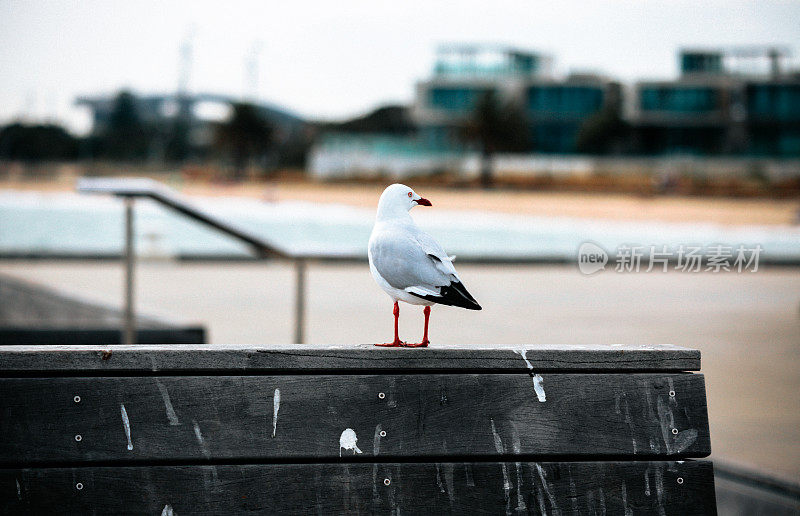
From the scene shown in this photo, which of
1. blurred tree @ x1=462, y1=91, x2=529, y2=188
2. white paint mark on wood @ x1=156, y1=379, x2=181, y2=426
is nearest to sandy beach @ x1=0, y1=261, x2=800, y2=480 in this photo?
white paint mark on wood @ x1=156, y1=379, x2=181, y2=426

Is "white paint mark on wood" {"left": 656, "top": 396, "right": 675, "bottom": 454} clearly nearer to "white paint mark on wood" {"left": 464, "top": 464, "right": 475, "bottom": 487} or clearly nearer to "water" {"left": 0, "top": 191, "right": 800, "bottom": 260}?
"white paint mark on wood" {"left": 464, "top": 464, "right": 475, "bottom": 487}

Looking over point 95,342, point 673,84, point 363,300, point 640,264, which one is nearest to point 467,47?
point 673,84

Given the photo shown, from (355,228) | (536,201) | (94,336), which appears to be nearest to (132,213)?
(94,336)

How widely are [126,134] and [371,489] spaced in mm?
Answer: 57978

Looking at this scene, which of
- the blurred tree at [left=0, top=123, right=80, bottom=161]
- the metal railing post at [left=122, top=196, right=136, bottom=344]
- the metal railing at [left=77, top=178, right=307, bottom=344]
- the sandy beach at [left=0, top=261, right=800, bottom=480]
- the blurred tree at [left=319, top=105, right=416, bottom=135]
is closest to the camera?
the metal railing at [left=77, top=178, right=307, bottom=344]

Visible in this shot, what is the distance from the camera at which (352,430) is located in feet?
5.56

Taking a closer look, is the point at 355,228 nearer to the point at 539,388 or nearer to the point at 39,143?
the point at 39,143

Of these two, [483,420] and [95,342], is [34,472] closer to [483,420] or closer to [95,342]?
[483,420]

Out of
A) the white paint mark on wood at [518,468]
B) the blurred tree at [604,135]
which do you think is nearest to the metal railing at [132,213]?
the white paint mark on wood at [518,468]

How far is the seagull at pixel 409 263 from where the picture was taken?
1.69m

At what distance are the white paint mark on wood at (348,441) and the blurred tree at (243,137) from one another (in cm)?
5472

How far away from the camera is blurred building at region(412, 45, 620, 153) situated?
198ft

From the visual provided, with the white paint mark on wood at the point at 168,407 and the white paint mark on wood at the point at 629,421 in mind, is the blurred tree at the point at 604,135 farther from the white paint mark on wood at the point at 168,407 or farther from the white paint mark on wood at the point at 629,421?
the white paint mark on wood at the point at 168,407

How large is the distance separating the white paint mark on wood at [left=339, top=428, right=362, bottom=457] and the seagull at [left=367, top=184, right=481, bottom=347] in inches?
6.8
